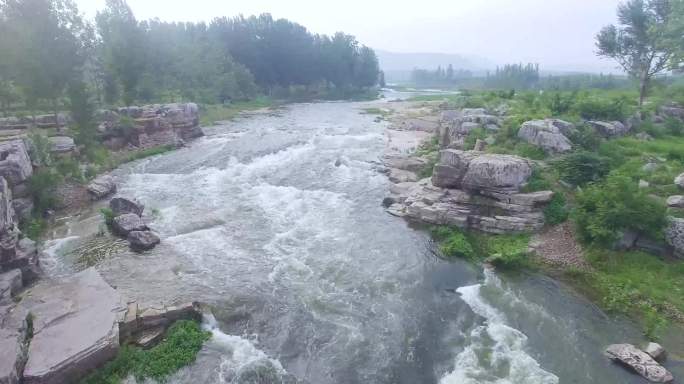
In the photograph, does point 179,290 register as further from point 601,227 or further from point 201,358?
point 601,227

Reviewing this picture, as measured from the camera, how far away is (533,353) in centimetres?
1352

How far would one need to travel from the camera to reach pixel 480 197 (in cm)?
2336

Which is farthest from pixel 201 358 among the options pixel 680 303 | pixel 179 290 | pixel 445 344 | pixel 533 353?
pixel 680 303

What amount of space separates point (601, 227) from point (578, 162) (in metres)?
6.01

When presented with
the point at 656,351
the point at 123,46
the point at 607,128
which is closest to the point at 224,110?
the point at 123,46

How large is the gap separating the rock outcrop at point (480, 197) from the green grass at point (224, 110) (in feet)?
131

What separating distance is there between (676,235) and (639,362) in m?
8.00

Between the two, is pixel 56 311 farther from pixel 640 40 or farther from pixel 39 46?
pixel 640 40

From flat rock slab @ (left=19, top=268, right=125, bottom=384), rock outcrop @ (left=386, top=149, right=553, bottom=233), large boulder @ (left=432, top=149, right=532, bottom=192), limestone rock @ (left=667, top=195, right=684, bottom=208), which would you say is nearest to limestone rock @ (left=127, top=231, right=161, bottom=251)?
flat rock slab @ (left=19, top=268, right=125, bottom=384)

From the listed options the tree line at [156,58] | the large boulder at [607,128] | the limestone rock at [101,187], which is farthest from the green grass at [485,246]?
the tree line at [156,58]

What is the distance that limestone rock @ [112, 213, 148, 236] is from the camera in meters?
20.7

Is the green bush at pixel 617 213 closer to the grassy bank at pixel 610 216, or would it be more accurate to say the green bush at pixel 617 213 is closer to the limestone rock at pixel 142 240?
the grassy bank at pixel 610 216

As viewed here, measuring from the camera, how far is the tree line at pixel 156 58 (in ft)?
109

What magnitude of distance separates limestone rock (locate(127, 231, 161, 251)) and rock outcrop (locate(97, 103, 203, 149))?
22.2 m
